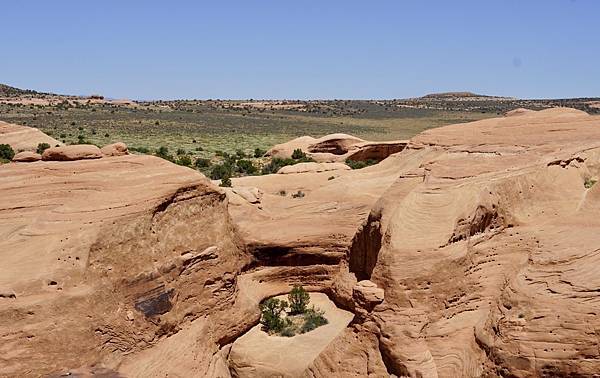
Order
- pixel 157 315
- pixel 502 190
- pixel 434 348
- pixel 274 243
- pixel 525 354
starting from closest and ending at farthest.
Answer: pixel 525 354 < pixel 434 348 < pixel 157 315 < pixel 502 190 < pixel 274 243

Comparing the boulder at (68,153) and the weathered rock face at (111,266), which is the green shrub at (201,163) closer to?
the weathered rock face at (111,266)

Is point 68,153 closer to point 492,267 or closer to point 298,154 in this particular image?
point 492,267

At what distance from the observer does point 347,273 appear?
18531 mm

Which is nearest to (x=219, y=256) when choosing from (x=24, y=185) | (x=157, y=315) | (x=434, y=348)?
(x=157, y=315)

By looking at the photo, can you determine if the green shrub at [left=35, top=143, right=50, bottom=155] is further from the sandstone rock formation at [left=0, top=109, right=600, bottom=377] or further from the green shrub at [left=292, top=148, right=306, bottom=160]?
the green shrub at [left=292, top=148, right=306, bottom=160]

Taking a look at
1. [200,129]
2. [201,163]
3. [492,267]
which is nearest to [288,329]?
[492,267]

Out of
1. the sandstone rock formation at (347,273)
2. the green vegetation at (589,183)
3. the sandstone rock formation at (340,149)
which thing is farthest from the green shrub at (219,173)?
the green vegetation at (589,183)

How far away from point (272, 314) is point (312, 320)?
119 centimetres

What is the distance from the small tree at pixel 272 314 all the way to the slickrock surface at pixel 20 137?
16.3 m

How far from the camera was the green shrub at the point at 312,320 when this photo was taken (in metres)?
17.4

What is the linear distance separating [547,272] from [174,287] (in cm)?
872

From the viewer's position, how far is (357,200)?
2011cm

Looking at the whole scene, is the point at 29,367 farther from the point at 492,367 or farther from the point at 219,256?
the point at 492,367

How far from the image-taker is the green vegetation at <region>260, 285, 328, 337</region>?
17.4m
